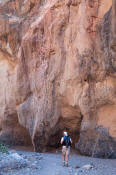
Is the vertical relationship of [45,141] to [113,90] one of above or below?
below

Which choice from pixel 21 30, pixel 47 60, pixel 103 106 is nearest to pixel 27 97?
pixel 47 60

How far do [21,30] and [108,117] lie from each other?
25.5 feet

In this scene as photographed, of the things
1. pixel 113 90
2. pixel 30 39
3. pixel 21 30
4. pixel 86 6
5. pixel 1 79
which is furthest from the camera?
pixel 1 79

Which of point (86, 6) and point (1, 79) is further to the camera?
point (1, 79)

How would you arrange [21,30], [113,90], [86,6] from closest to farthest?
[113,90]
[86,6]
[21,30]

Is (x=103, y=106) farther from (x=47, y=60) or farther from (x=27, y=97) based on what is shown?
(x=27, y=97)

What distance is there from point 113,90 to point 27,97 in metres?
5.76

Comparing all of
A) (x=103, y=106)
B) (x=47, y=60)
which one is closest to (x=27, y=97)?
(x=47, y=60)

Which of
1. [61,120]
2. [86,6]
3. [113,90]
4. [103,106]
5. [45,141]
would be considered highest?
[86,6]

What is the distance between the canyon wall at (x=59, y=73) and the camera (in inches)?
428

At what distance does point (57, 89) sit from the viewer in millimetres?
12688

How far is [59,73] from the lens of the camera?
12688mm

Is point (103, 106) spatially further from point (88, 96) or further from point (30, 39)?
point (30, 39)

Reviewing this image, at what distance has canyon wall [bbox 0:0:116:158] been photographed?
10.9 metres
